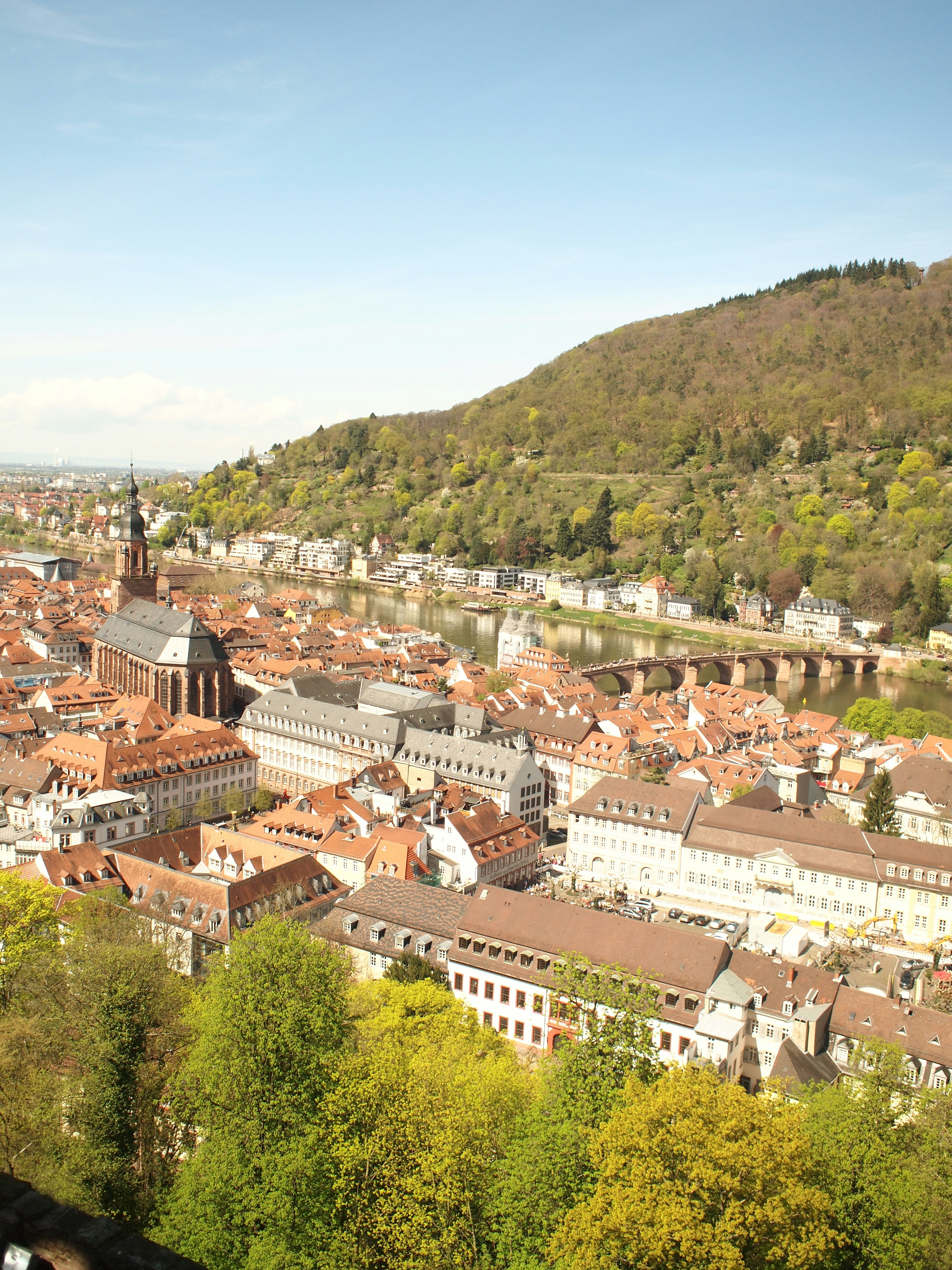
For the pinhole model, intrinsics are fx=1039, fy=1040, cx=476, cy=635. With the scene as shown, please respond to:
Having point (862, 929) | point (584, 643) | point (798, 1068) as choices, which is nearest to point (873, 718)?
point (862, 929)

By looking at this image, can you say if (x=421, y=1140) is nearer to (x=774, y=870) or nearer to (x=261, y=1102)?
(x=261, y=1102)

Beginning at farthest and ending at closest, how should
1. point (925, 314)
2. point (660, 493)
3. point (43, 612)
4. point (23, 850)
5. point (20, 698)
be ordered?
1. point (925, 314)
2. point (660, 493)
3. point (43, 612)
4. point (20, 698)
5. point (23, 850)

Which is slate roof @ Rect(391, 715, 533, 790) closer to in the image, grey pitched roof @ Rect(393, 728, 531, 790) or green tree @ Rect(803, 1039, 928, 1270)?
grey pitched roof @ Rect(393, 728, 531, 790)

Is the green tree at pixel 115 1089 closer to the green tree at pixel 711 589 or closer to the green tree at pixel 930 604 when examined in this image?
the green tree at pixel 930 604

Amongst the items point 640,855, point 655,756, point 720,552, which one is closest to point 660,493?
point 720,552

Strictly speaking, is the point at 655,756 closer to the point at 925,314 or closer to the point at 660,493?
the point at 660,493

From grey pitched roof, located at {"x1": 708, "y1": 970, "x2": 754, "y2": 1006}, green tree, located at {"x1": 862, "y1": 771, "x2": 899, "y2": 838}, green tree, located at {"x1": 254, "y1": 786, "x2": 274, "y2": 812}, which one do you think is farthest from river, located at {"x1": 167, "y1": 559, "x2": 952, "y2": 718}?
grey pitched roof, located at {"x1": 708, "y1": 970, "x2": 754, "y2": 1006}

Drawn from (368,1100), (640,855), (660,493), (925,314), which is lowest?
(640,855)
